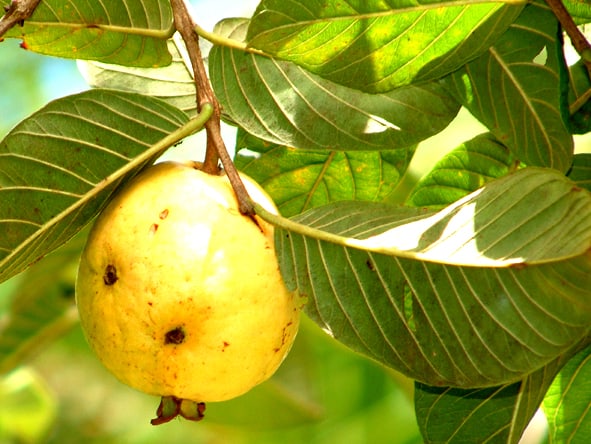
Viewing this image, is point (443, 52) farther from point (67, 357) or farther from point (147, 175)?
point (67, 357)

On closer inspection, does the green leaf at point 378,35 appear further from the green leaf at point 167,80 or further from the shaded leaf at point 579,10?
the green leaf at point 167,80

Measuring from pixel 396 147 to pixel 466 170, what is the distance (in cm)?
29

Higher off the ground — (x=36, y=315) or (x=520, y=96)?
(x=520, y=96)

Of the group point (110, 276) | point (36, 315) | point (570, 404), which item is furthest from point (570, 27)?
point (36, 315)

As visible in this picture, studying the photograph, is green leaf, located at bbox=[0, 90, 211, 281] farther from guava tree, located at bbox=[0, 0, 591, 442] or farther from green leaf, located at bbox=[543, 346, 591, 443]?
green leaf, located at bbox=[543, 346, 591, 443]

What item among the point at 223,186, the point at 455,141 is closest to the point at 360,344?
the point at 223,186

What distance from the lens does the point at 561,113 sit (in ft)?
→ 4.98

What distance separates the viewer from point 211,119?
1428 millimetres

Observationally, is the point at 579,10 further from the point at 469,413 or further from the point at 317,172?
the point at 469,413

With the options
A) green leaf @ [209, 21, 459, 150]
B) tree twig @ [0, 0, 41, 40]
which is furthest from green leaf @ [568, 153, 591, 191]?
tree twig @ [0, 0, 41, 40]

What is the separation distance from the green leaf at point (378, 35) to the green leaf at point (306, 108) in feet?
0.39

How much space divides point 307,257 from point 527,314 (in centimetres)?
29

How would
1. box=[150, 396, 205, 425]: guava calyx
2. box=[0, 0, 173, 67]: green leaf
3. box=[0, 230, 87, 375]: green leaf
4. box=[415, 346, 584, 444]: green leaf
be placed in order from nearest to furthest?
box=[150, 396, 205, 425]: guava calyx, box=[0, 0, 173, 67]: green leaf, box=[415, 346, 584, 444]: green leaf, box=[0, 230, 87, 375]: green leaf

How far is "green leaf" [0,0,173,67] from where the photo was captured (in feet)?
4.84
